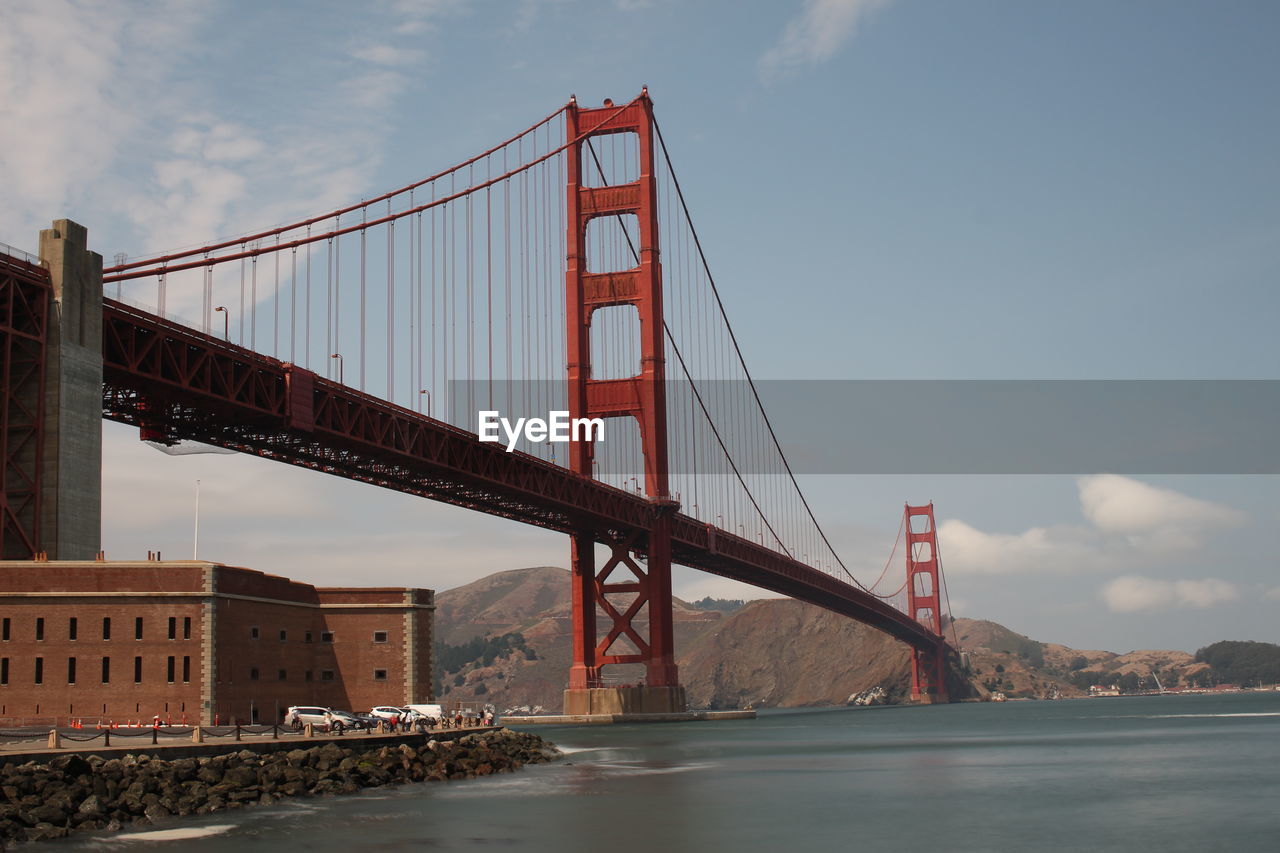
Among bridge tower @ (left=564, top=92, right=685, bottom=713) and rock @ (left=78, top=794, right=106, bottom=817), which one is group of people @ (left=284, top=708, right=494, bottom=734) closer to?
rock @ (left=78, top=794, right=106, bottom=817)

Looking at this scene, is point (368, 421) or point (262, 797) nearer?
point (262, 797)

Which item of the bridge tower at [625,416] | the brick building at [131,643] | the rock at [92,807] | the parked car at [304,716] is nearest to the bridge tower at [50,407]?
the brick building at [131,643]

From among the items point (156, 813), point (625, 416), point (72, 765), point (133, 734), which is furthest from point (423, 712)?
point (625, 416)

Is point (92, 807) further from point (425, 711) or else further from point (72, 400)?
point (425, 711)

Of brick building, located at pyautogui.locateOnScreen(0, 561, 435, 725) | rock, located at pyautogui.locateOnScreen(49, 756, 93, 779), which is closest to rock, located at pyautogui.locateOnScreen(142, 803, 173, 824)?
rock, located at pyautogui.locateOnScreen(49, 756, 93, 779)

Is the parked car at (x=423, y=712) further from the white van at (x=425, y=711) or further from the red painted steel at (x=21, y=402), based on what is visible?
the red painted steel at (x=21, y=402)

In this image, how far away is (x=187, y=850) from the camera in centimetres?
2697

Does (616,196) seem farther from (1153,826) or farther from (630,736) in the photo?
(1153,826)

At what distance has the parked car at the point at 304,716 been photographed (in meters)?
45.0

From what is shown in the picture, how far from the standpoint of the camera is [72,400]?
4069cm

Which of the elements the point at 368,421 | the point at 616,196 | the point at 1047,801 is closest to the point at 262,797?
the point at 1047,801

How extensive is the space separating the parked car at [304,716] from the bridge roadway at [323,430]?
10158mm

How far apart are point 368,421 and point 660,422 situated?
25607 millimetres

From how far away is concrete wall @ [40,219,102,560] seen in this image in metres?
39.9
